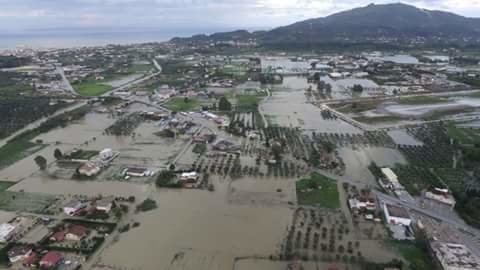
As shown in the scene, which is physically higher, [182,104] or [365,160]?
[182,104]

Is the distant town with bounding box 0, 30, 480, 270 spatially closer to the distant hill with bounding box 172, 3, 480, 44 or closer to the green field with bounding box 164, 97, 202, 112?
the green field with bounding box 164, 97, 202, 112

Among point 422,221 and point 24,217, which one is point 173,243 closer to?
point 24,217

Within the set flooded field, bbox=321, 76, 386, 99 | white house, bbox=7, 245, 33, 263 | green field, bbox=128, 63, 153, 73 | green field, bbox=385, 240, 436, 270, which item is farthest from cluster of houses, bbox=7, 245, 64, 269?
green field, bbox=128, 63, 153, 73

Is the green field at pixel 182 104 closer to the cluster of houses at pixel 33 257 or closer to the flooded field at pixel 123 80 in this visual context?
the flooded field at pixel 123 80

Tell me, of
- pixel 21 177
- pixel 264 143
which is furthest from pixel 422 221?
pixel 21 177

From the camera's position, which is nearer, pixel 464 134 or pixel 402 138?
pixel 402 138

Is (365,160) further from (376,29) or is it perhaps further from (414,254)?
(376,29)

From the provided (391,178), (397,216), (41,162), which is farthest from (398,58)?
(41,162)
